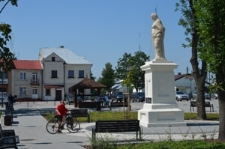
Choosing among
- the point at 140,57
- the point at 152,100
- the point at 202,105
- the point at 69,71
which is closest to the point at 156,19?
the point at 152,100

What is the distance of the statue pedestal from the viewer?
2073 centimetres

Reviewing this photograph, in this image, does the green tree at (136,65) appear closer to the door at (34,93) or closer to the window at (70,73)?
the window at (70,73)

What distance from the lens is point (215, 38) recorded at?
14641mm

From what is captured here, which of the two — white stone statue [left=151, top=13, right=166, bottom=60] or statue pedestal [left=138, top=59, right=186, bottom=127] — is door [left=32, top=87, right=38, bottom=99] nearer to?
white stone statue [left=151, top=13, right=166, bottom=60]

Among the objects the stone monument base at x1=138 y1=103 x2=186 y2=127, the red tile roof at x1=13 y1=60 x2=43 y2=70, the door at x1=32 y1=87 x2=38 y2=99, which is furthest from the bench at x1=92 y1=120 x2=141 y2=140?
the red tile roof at x1=13 y1=60 x2=43 y2=70

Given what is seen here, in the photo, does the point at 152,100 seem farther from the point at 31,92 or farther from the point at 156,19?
the point at 31,92

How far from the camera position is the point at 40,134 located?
66.3 feet

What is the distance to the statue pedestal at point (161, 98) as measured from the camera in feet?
68.0

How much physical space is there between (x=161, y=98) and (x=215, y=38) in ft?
22.7

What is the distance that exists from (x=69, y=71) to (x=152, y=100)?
211ft

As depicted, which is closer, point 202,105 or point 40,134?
point 40,134

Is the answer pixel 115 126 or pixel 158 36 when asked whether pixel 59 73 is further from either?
pixel 115 126

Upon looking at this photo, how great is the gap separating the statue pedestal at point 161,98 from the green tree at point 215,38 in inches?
242

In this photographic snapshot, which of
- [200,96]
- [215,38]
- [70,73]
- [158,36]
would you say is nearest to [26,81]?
[70,73]
